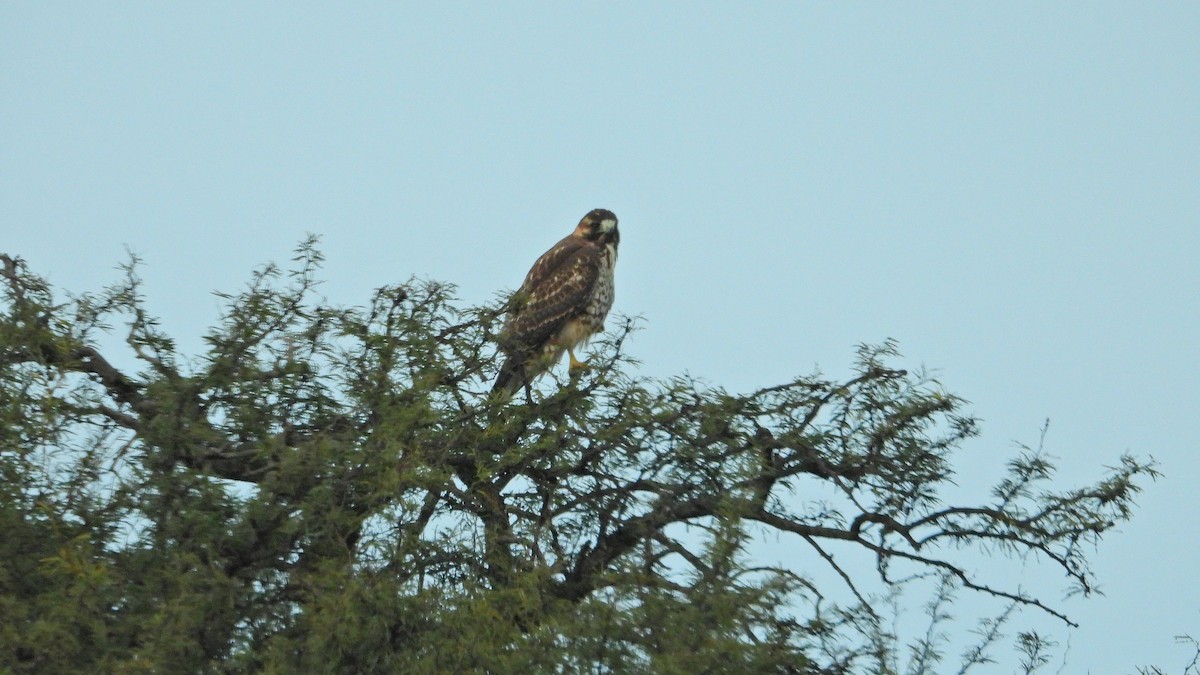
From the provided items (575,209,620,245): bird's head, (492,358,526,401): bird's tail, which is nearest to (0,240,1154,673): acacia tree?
(492,358,526,401): bird's tail

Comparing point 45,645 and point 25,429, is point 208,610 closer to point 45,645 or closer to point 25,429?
point 45,645

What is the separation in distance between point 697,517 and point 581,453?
1.81ft

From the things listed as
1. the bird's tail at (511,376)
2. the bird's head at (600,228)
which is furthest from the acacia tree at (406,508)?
the bird's head at (600,228)

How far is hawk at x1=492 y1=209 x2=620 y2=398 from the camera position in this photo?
903cm

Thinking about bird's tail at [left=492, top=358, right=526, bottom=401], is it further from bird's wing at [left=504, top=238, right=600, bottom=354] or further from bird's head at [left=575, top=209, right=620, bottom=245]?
bird's head at [left=575, top=209, right=620, bottom=245]

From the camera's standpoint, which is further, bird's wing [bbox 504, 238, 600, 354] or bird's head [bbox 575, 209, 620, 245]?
bird's head [bbox 575, 209, 620, 245]

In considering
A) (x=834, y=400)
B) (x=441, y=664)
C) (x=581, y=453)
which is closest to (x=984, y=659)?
(x=834, y=400)

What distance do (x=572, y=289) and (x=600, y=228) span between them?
86cm

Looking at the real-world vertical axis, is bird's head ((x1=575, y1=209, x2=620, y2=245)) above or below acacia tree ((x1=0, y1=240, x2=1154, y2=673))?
above

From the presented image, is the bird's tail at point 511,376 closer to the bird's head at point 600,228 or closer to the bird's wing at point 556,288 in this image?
the bird's wing at point 556,288

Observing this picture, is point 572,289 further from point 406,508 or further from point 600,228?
point 406,508

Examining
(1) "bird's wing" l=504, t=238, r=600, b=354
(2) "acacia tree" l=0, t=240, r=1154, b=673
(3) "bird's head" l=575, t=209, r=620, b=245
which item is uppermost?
(3) "bird's head" l=575, t=209, r=620, b=245

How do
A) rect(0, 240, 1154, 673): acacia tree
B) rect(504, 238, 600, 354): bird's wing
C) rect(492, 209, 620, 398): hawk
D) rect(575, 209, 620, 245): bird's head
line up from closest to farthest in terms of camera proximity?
rect(0, 240, 1154, 673): acacia tree, rect(504, 238, 600, 354): bird's wing, rect(492, 209, 620, 398): hawk, rect(575, 209, 620, 245): bird's head

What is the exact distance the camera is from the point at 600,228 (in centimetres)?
1025
